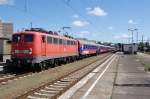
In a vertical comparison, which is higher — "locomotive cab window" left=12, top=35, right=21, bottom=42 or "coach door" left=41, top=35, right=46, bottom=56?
"locomotive cab window" left=12, top=35, right=21, bottom=42

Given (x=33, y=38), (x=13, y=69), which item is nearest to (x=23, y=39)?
(x=33, y=38)

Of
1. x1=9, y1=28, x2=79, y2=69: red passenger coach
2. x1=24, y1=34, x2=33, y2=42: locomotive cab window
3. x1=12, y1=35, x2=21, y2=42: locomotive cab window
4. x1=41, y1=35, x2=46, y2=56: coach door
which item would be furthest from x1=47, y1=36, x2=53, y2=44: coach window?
x1=12, y1=35, x2=21, y2=42: locomotive cab window

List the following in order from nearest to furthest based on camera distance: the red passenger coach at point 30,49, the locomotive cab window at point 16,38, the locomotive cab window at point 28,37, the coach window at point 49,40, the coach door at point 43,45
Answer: the red passenger coach at point 30,49 → the locomotive cab window at point 28,37 → the locomotive cab window at point 16,38 → the coach door at point 43,45 → the coach window at point 49,40

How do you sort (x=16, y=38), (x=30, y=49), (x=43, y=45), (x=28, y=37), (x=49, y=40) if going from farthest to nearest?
(x=49, y=40)
(x=43, y=45)
(x=16, y=38)
(x=28, y=37)
(x=30, y=49)

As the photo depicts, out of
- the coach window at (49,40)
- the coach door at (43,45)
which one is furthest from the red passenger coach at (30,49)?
the coach window at (49,40)

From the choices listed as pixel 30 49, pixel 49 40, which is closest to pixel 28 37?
pixel 30 49

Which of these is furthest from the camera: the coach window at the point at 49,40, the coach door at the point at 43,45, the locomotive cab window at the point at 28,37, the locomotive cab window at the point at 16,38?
the coach window at the point at 49,40

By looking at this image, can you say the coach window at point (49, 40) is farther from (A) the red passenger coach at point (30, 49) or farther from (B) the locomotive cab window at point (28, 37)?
(B) the locomotive cab window at point (28, 37)

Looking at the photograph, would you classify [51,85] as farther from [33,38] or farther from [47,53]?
[47,53]

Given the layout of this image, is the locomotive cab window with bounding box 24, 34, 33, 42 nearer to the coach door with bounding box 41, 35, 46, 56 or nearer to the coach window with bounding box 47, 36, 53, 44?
the coach door with bounding box 41, 35, 46, 56

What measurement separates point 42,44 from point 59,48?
678 centimetres

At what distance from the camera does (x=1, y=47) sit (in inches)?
1629

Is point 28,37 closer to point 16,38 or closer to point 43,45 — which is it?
point 16,38

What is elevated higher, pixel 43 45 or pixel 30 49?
pixel 43 45
